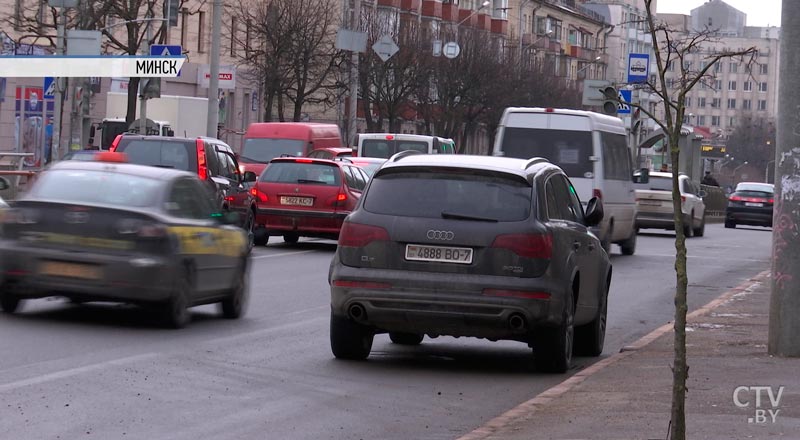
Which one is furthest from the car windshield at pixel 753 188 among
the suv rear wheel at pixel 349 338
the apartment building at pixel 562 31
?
the apartment building at pixel 562 31

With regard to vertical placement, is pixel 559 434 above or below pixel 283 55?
below

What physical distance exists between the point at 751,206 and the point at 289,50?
62.8ft

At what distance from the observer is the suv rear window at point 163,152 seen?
24969 mm

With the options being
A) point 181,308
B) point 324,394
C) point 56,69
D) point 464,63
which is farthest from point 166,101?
point 324,394

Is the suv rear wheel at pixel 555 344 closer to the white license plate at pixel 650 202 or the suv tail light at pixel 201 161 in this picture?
the suv tail light at pixel 201 161

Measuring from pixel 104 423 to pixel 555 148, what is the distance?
59.3ft

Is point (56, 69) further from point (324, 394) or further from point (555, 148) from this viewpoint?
point (324, 394)

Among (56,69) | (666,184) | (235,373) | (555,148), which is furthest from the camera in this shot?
(666,184)

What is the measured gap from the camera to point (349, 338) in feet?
41.2

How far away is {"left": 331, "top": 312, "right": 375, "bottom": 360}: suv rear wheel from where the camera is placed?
12.5 meters

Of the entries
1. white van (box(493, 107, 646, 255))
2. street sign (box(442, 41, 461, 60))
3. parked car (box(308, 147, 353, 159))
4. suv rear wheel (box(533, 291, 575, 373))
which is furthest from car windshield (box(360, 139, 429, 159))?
suv rear wheel (box(533, 291, 575, 373))

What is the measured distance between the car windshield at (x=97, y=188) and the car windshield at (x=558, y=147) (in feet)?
41.5

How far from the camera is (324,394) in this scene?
10.8m

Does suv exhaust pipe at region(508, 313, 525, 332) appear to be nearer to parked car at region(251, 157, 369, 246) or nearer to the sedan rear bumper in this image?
the sedan rear bumper
